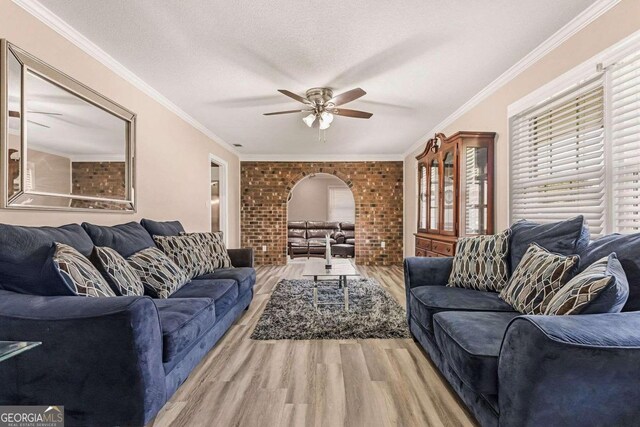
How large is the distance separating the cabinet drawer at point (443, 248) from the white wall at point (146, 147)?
125 inches

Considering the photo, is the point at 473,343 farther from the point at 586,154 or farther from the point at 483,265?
the point at 586,154

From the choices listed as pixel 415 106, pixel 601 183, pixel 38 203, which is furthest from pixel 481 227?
pixel 38 203

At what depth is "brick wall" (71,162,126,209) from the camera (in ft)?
7.84

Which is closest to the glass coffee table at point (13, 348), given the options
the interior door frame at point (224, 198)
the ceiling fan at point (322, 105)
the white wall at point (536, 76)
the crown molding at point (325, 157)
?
the ceiling fan at point (322, 105)

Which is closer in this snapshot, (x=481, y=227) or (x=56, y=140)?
Answer: (x=56, y=140)

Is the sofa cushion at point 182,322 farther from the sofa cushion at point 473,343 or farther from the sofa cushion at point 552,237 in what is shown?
the sofa cushion at point 552,237

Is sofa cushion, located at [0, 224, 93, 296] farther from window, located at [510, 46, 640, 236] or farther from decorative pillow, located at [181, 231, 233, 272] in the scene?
window, located at [510, 46, 640, 236]

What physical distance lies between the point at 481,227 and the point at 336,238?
501 cm

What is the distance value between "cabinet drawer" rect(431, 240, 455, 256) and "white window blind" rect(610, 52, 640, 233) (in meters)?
1.43

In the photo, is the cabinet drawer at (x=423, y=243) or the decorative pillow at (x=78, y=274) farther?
the cabinet drawer at (x=423, y=243)

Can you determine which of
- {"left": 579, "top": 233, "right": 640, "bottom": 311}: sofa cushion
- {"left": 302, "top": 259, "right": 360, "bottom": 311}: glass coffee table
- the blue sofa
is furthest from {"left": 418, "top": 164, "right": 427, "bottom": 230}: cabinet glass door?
the blue sofa

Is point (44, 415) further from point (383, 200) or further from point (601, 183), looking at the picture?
point (383, 200)

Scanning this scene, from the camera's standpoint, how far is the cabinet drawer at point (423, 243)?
13.1ft

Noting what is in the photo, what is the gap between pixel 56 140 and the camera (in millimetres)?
2189
